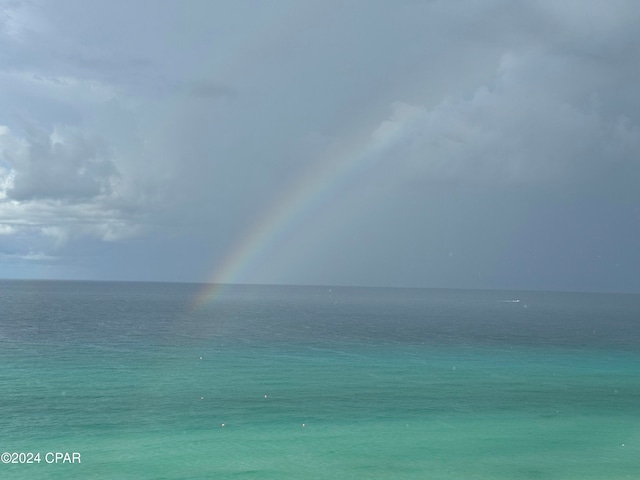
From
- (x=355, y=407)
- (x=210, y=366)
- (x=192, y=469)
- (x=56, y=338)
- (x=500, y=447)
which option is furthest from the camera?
(x=56, y=338)

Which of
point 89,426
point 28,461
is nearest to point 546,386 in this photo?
point 89,426

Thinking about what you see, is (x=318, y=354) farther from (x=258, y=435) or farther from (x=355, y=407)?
(x=258, y=435)

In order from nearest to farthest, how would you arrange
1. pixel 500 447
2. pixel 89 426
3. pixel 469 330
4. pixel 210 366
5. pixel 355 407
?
pixel 500 447 → pixel 89 426 → pixel 355 407 → pixel 210 366 → pixel 469 330

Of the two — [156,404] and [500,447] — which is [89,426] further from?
[500,447]

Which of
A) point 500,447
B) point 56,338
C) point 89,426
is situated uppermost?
point 56,338

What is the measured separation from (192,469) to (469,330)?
339ft

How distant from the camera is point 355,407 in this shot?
5088 centimetres

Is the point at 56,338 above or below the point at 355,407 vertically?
above

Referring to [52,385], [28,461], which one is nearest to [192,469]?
[28,461]

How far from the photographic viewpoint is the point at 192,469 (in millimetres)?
35438

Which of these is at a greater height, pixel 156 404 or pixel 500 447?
pixel 156 404

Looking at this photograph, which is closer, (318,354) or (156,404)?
(156,404)

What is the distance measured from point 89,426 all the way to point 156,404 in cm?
766

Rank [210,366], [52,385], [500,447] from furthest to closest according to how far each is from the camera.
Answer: [210,366]
[52,385]
[500,447]
